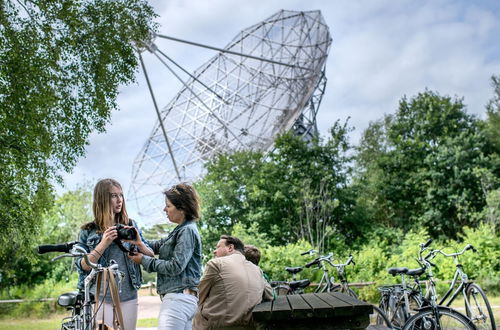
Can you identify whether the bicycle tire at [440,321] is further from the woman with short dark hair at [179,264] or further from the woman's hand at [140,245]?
the woman's hand at [140,245]

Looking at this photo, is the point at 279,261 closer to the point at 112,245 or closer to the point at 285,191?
the point at 285,191

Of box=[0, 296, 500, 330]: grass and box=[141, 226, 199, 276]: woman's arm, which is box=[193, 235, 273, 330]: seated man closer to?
box=[141, 226, 199, 276]: woman's arm

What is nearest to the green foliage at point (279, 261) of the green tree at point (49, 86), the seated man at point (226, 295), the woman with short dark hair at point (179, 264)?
the green tree at point (49, 86)

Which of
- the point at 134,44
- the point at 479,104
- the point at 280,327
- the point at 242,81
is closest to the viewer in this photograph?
the point at 280,327

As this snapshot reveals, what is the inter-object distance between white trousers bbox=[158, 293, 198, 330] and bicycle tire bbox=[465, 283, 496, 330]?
14.6ft

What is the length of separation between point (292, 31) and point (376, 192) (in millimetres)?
10812

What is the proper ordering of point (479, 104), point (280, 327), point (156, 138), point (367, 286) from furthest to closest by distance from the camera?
point (479, 104) < point (156, 138) < point (367, 286) < point (280, 327)

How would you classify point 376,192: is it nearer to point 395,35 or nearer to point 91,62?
point 395,35

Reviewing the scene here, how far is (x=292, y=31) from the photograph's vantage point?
2198 centimetres

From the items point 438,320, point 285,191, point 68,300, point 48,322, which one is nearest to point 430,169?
point 285,191

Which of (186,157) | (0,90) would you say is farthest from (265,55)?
(0,90)

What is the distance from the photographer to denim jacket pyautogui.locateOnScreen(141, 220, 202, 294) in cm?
335

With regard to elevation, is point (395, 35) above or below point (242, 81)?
above

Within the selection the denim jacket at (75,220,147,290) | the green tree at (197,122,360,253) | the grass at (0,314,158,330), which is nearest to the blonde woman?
the denim jacket at (75,220,147,290)
